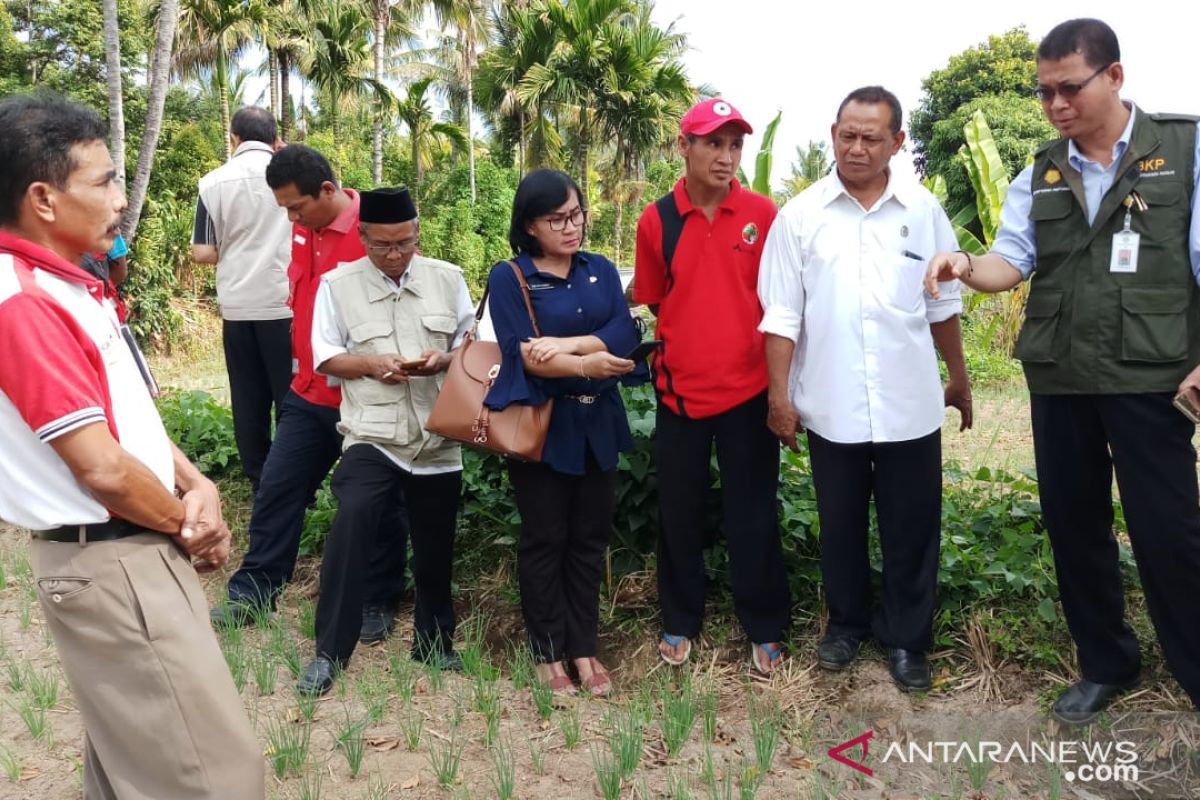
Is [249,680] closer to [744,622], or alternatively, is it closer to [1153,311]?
[744,622]

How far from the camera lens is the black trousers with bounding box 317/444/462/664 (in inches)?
142

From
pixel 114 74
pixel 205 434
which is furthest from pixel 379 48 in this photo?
pixel 205 434

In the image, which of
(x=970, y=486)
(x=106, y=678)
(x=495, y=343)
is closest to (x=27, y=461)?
(x=106, y=678)

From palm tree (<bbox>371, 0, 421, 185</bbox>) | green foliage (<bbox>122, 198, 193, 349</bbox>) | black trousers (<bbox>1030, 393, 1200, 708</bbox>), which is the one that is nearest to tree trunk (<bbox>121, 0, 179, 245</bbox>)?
green foliage (<bbox>122, 198, 193, 349</bbox>)

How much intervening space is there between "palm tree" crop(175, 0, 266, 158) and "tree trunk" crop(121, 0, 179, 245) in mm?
10769

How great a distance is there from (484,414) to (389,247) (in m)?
0.75

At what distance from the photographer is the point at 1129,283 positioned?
3.01m

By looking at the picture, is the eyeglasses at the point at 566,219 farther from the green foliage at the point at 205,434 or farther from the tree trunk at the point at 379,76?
the tree trunk at the point at 379,76

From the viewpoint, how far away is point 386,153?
31.8m

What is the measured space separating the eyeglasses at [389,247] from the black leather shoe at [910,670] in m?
2.36

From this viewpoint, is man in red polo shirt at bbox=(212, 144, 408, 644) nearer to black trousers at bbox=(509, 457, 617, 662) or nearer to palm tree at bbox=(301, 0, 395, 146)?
black trousers at bbox=(509, 457, 617, 662)

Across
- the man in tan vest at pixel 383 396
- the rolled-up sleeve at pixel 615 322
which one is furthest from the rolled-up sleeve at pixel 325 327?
the rolled-up sleeve at pixel 615 322

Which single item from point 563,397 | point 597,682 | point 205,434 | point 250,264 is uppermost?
point 250,264

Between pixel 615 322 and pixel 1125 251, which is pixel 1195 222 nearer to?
pixel 1125 251
